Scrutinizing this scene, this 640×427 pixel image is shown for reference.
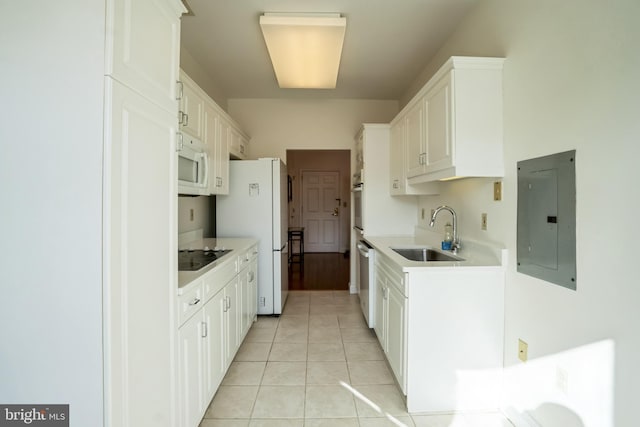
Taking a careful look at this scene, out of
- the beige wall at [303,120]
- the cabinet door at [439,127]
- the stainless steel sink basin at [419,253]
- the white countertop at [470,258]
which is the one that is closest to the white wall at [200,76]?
the beige wall at [303,120]

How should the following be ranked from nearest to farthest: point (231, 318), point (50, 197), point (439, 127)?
point (50, 197) < point (439, 127) < point (231, 318)

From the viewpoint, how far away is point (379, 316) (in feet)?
8.45

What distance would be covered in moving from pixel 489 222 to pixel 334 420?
1.55 metres

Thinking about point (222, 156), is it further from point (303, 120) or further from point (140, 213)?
point (140, 213)

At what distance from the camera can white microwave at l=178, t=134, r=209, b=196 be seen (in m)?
1.99

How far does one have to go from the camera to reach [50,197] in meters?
0.89

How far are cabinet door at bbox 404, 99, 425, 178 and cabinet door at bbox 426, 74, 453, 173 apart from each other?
112 millimetres

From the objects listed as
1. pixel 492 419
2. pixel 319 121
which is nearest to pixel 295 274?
pixel 319 121

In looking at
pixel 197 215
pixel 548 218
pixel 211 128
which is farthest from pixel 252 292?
pixel 548 218

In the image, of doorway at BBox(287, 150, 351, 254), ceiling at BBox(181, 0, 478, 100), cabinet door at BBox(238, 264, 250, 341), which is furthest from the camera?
doorway at BBox(287, 150, 351, 254)

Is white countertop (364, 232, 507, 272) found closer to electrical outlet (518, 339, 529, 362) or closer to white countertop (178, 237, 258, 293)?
electrical outlet (518, 339, 529, 362)

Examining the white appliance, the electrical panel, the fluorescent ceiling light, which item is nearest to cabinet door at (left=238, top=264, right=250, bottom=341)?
the white appliance

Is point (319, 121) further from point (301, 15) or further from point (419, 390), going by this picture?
point (419, 390)

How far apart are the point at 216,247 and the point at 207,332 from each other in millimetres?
990
